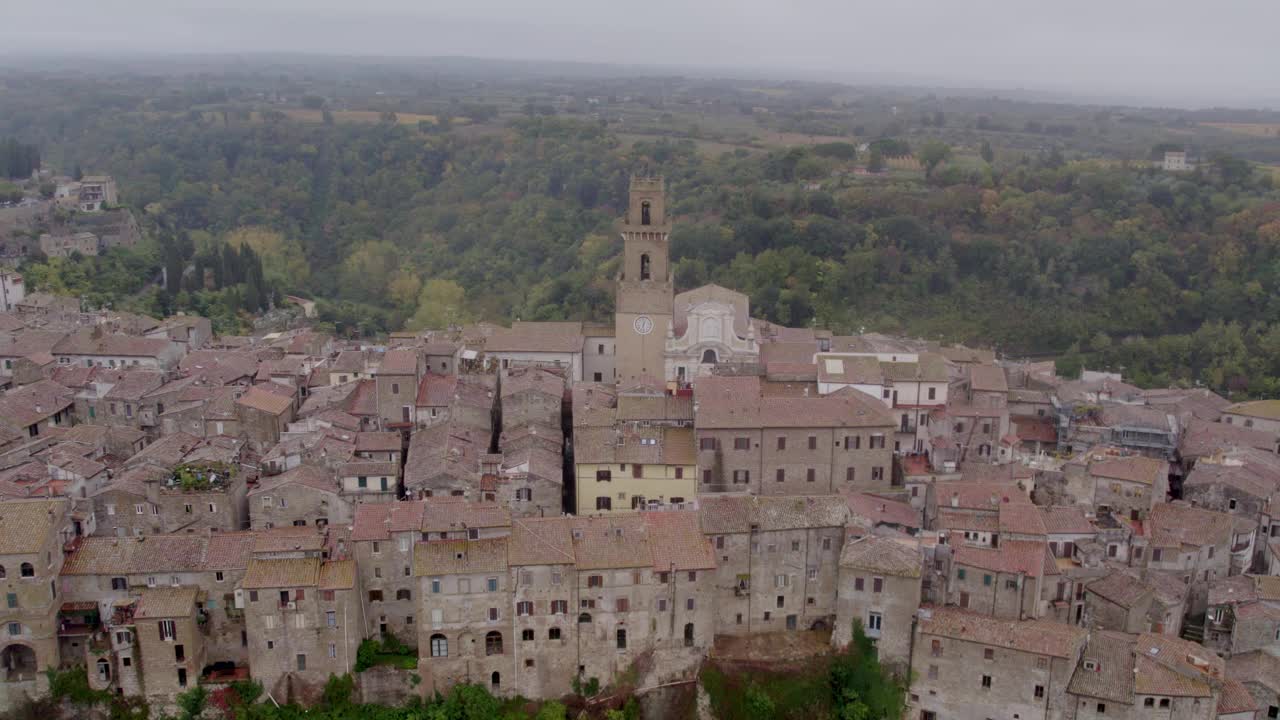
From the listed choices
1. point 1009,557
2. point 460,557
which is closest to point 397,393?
point 460,557

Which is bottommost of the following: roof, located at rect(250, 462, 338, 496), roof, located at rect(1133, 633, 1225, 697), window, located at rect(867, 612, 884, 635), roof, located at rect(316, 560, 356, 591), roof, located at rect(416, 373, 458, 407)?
roof, located at rect(1133, 633, 1225, 697)

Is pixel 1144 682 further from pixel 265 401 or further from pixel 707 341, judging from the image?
pixel 265 401

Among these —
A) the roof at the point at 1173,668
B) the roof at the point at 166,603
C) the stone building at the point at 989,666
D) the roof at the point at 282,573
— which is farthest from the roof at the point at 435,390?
the roof at the point at 1173,668

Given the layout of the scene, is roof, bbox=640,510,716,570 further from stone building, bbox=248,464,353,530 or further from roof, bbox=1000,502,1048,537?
stone building, bbox=248,464,353,530

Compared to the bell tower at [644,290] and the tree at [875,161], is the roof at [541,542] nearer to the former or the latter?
the bell tower at [644,290]

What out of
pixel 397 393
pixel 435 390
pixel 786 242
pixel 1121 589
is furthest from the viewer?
pixel 786 242

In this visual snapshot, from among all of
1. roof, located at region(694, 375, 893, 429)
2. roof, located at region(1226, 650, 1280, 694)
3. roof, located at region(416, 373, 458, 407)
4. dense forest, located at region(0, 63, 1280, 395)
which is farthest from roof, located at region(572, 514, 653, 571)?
dense forest, located at region(0, 63, 1280, 395)

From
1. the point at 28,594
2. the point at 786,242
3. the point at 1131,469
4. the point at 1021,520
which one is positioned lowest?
the point at 28,594
